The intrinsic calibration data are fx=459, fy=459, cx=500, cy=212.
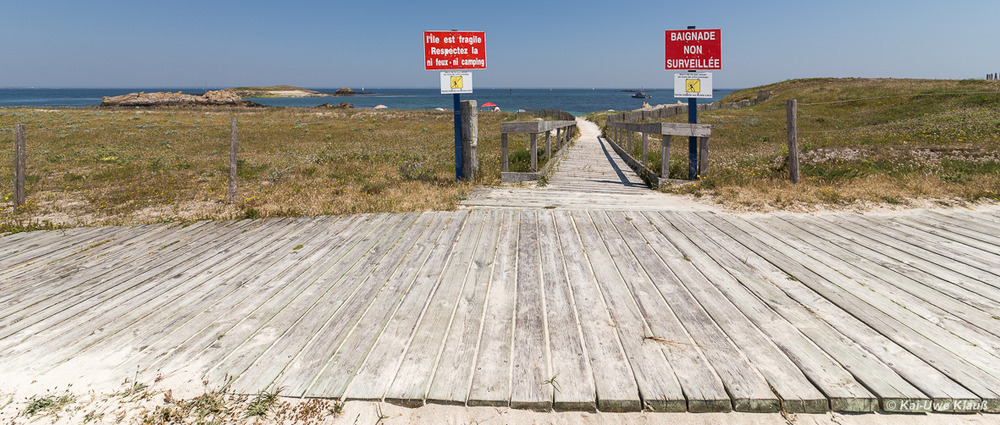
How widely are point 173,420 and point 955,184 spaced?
10.4 m

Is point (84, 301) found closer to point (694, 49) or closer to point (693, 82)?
point (693, 82)

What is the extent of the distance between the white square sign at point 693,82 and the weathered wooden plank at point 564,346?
608 centimetres

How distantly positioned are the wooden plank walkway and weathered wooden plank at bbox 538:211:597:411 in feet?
0.05

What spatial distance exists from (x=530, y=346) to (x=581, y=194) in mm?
5380

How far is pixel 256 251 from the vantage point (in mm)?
4863

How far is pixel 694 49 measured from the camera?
8.90 m

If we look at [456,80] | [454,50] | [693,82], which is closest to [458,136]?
[456,80]

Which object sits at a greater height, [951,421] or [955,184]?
[955,184]

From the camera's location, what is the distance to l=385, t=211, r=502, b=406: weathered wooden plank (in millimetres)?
2432

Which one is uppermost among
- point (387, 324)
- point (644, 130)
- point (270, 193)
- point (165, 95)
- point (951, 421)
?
point (165, 95)

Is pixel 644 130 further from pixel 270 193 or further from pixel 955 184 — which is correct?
pixel 270 193

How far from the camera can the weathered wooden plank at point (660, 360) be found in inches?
92.7

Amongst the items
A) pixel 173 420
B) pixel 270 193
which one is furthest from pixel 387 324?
pixel 270 193

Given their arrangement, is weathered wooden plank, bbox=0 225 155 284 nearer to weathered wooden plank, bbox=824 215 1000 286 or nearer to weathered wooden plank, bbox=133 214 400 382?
weathered wooden plank, bbox=133 214 400 382
